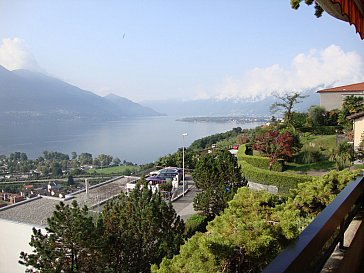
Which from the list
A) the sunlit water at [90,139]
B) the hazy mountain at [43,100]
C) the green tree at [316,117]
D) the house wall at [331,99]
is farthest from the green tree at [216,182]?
the hazy mountain at [43,100]

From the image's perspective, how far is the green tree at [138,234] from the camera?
611cm

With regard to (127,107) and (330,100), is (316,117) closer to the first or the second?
(330,100)

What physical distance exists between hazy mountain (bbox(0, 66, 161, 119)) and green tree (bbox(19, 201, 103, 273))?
3922cm

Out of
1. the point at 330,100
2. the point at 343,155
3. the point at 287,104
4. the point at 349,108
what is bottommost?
the point at 343,155

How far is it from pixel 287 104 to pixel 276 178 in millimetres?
10164

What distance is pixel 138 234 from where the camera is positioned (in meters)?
6.30

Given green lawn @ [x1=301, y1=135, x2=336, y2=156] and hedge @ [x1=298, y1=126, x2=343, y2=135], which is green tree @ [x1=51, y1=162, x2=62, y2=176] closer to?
hedge @ [x1=298, y1=126, x2=343, y2=135]

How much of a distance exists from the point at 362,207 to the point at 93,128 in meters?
61.8

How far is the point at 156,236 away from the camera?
6.43m

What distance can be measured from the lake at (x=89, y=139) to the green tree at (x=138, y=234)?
23.4 m

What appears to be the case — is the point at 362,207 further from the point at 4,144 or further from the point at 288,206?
the point at 4,144

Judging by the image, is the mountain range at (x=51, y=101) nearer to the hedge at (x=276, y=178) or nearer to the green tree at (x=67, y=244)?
the hedge at (x=276, y=178)

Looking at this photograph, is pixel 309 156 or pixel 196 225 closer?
pixel 196 225

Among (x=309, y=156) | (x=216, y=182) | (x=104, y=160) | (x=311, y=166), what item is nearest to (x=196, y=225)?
(x=216, y=182)
